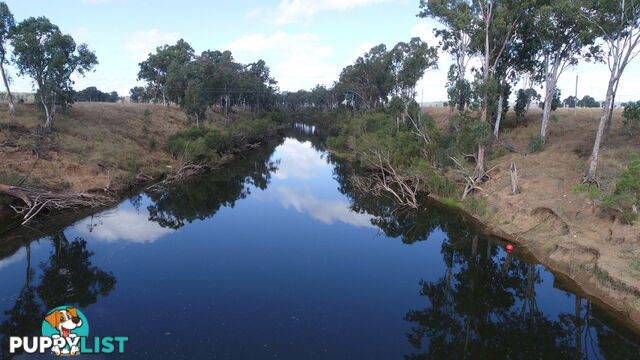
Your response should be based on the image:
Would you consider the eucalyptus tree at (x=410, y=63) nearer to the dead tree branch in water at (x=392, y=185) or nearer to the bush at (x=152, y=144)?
the dead tree branch in water at (x=392, y=185)

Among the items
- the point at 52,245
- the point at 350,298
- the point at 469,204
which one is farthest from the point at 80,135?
the point at 469,204

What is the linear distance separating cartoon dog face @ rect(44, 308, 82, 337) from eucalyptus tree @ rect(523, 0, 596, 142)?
109 ft

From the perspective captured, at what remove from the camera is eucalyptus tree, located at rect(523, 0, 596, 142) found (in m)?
24.1

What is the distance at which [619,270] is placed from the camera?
14.7 meters

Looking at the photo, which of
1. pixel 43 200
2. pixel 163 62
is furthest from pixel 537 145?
pixel 163 62

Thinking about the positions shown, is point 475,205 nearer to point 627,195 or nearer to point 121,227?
point 627,195

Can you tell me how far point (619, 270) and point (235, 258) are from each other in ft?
62.3

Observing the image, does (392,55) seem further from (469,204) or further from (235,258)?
(235,258)

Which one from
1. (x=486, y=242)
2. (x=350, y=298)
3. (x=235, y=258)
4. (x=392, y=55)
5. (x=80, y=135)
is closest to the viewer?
(x=350, y=298)

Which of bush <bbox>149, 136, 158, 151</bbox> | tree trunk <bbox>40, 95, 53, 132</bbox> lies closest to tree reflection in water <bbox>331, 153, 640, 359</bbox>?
bush <bbox>149, 136, 158, 151</bbox>

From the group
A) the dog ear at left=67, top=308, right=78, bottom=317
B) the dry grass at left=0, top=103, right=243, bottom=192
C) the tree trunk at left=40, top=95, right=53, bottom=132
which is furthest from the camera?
the tree trunk at left=40, top=95, right=53, bottom=132

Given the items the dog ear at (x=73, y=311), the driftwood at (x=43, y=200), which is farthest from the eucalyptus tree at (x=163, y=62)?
the dog ear at (x=73, y=311)

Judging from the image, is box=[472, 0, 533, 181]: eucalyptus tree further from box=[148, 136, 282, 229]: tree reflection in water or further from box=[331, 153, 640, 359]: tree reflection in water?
box=[148, 136, 282, 229]: tree reflection in water

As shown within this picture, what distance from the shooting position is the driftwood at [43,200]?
73.4ft
